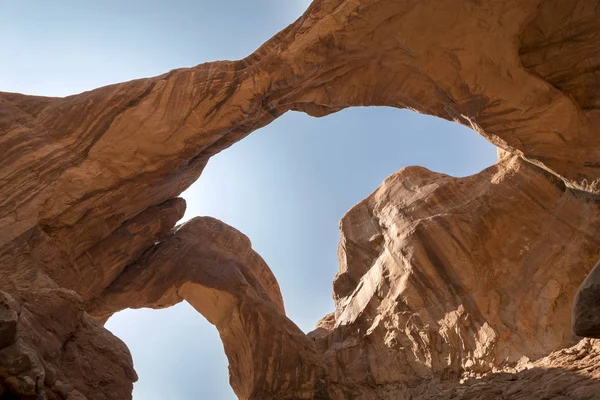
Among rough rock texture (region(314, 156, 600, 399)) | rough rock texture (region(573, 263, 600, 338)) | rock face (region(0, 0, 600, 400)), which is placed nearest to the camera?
rough rock texture (region(573, 263, 600, 338))

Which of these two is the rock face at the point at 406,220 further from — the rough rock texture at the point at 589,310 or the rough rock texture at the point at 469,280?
the rough rock texture at the point at 589,310

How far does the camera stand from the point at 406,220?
18938 millimetres

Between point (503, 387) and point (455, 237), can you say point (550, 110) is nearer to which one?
point (455, 237)

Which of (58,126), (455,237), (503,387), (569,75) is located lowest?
(503,387)

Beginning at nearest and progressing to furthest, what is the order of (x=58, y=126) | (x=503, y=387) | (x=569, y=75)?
(x=503, y=387)
(x=58, y=126)
(x=569, y=75)

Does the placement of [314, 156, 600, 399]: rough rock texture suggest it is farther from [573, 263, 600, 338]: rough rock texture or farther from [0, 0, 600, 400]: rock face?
[573, 263, 600, 338]: rough rock texture

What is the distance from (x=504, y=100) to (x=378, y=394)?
10851mm

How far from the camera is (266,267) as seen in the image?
2327cm

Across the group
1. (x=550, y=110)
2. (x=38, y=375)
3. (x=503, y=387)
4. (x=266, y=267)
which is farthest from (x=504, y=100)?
(x=38, y=375)

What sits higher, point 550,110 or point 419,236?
point 550,110

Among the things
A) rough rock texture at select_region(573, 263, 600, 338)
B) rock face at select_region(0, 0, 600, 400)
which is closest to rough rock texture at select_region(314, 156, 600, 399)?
rock face at select_region(0, 0, 600, 400)

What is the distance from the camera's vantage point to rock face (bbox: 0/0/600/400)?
14375 millimetres

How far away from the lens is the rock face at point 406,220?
1438cm

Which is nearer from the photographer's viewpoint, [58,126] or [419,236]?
[58,126]
